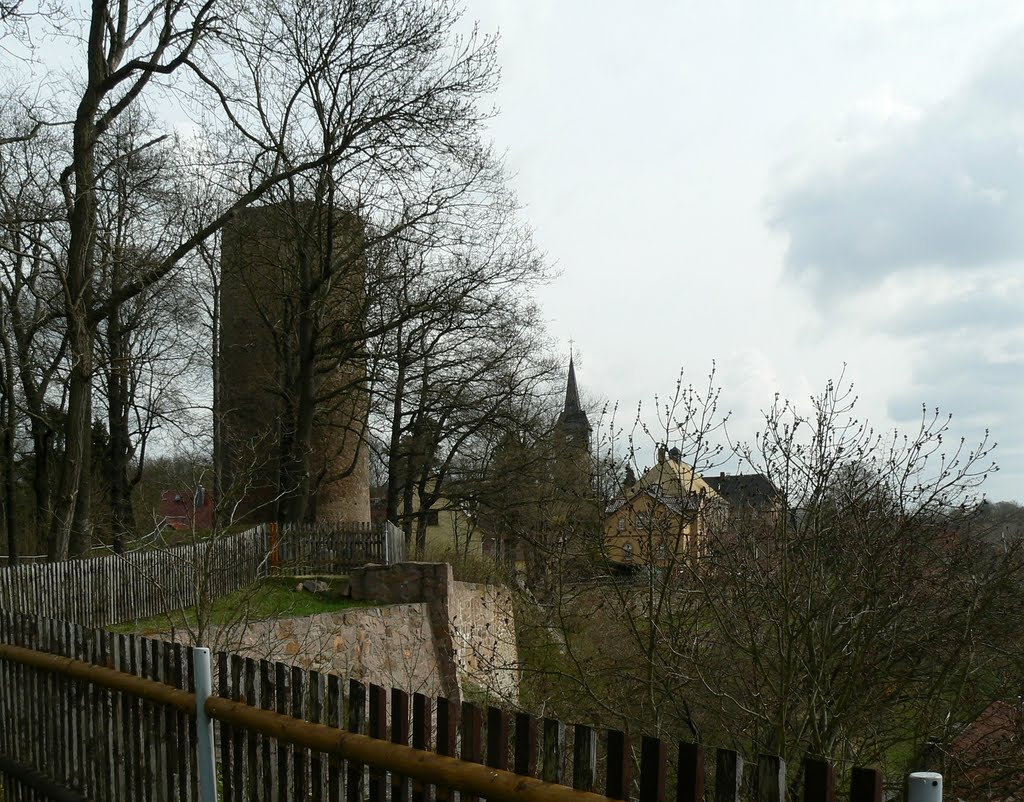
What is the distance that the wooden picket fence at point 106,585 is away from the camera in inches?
506

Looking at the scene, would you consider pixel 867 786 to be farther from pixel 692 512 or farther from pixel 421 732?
pixel 692 512

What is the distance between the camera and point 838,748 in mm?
8664

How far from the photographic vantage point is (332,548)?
20000mm

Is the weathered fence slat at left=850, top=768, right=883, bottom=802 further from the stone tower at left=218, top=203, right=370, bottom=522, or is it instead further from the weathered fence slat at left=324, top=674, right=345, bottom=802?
the stone tower at left=218, top=203, right=370, bottom=522

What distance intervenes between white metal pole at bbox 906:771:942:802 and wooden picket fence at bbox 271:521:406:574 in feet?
58.5

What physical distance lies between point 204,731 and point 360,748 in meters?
1.12

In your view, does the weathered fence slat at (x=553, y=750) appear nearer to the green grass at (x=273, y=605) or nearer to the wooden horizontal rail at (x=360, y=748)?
the wooden horizontal rail at (x=360, y=748)

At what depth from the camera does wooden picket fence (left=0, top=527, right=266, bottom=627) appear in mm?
12844

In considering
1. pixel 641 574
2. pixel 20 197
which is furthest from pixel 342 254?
pixel 641 574

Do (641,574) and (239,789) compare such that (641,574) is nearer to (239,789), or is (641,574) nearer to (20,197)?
(239,789)

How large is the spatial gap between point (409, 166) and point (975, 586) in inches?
536

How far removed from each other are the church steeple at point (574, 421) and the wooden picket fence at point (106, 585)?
10997mm

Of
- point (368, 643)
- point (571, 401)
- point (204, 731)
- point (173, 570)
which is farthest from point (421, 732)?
point (571, 401)

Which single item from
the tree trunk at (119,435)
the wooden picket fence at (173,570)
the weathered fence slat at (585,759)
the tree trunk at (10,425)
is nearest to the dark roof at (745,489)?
the wooden picket fence at (173,570)
